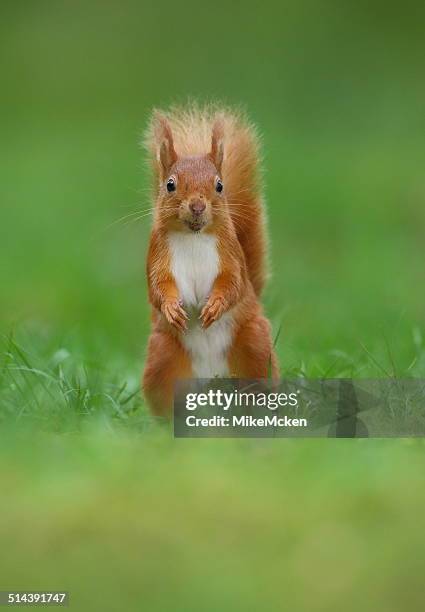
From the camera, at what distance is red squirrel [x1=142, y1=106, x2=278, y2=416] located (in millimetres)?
3986

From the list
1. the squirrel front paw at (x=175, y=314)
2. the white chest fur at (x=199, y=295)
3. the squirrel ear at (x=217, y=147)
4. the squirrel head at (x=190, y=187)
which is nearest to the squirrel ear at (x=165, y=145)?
the squirrel head at (x=190, y=187)

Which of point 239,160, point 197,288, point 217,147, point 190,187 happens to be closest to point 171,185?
point 190,187

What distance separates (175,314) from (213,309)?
11 cm

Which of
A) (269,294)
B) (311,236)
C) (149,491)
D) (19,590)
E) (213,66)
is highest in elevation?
(213,66)

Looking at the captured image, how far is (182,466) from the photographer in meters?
3.39

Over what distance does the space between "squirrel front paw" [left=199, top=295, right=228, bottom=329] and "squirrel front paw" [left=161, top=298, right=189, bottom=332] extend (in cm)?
6

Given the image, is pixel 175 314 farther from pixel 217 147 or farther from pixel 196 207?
pixel 217 147

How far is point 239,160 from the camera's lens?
447 centimetres

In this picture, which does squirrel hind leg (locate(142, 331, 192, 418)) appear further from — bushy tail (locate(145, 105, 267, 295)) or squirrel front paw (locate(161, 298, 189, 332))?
bushy tail (locate(145, 105, 267, 295))

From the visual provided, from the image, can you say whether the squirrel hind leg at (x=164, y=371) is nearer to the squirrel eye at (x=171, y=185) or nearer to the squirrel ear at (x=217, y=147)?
the squirrel eye at (x=171, y=185)

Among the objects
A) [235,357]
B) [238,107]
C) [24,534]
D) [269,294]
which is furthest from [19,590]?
[269,294]

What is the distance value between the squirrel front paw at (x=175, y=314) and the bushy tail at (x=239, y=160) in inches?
20.3

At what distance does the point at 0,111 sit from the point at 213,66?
6.18 feet

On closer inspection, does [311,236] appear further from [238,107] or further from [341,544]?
[341,544]
